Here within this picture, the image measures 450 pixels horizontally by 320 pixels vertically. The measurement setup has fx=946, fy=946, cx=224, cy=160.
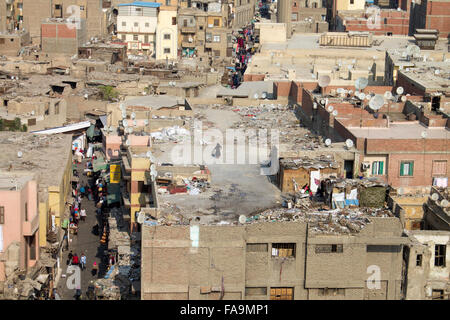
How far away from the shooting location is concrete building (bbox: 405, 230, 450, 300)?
19.7 meters

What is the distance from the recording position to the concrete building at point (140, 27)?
6072 centimetres

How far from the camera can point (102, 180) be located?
3297 cm

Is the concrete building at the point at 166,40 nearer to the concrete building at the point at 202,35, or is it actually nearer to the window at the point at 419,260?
the concrete building at the point at 202,35

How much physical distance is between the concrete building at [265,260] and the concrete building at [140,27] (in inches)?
1688

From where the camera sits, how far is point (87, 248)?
27.6m

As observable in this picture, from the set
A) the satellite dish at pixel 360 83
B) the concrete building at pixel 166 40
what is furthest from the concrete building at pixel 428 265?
the concrete building at pixel 166 40

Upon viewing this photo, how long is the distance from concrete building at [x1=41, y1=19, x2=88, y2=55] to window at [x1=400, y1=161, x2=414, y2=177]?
35008 mm

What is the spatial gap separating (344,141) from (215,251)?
9707 mm

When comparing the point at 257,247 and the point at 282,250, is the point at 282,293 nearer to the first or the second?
the point at 282,250

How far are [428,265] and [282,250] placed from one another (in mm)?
3227

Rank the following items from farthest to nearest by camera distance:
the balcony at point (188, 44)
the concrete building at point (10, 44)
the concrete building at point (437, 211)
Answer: the balcony at point (188, 44)
the concrete building at point (10, 44)
the concrete building at point (437, 211)

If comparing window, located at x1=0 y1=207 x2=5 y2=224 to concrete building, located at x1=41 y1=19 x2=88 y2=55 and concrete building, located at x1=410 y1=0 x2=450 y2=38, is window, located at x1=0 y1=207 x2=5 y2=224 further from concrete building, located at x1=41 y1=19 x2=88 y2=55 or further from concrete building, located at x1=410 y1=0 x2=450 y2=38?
concrete building, located at x1=410 y1=0 x2=450 y2=38

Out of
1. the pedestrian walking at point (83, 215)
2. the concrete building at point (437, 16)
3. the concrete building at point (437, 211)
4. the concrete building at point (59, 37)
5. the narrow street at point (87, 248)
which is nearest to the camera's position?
the concrete building at point (437, 211)

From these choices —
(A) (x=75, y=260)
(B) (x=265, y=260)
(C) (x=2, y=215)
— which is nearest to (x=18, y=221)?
(C) (x=2, y=215)
